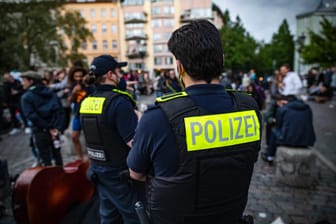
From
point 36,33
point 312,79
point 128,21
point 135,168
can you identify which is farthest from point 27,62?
point 128,21

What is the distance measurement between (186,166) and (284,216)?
2785 mm

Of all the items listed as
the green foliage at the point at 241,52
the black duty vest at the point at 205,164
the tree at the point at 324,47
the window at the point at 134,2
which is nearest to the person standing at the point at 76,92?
the black duty vest at the point at 205,164

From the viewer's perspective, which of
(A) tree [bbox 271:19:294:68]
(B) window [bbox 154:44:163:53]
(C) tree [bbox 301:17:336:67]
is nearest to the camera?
(C) tree [bbox 301:17:336:67]

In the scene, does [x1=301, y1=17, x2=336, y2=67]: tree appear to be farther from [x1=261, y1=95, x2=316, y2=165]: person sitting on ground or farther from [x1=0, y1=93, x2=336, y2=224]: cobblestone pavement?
[x1=261, y1=95, x2=316, y2=165]: person sitting on ground

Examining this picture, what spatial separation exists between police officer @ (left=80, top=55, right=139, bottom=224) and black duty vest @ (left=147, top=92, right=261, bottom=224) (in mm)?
825

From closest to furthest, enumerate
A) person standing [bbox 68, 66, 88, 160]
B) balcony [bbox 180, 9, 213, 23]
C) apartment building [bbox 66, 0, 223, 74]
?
person standing [bbox 68, 66, 88, 160] < balcony [bbox 180, 9, 213, 23] < apartment building [bbox 66, 0, 223, 74]

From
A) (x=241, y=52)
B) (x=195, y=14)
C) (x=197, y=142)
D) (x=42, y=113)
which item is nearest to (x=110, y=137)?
(x=197, y=142)

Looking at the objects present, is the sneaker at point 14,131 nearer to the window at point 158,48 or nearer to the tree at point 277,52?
the tree at point 277,52

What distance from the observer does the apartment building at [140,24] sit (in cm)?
5156

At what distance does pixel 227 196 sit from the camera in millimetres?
1455

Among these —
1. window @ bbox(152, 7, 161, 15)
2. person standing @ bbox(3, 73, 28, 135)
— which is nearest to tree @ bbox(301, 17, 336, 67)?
person standing @ bbox(3, 73, 28, 135)

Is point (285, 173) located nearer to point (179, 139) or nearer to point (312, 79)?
point (179, 139)

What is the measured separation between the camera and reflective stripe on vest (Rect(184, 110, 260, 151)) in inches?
51.9

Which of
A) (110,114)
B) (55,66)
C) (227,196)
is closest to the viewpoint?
(227,196)
